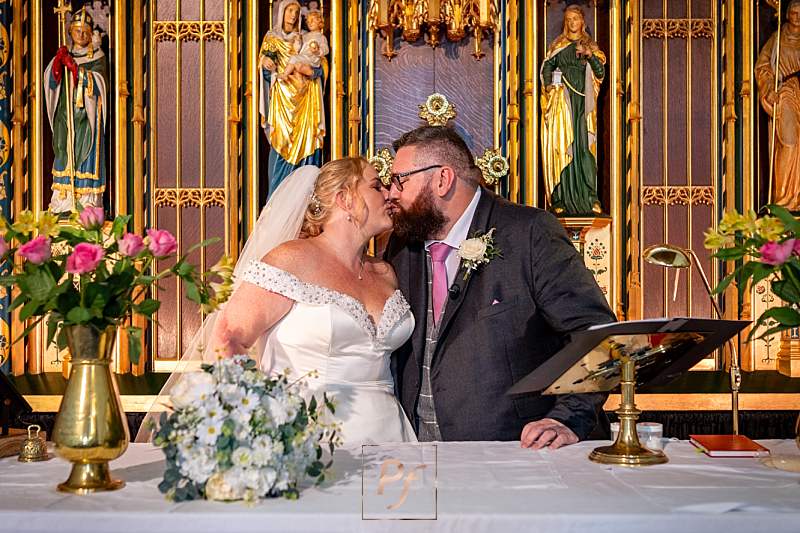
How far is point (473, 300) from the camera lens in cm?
336

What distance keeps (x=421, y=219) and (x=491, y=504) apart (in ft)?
5.98

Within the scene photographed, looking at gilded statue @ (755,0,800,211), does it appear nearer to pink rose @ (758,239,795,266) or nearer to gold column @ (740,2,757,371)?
gold column @ (740,2,757,371)

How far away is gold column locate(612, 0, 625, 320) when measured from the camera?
6961 mm

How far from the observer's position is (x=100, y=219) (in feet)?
6.81

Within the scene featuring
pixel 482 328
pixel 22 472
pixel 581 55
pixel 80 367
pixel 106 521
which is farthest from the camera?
pixel 581 55

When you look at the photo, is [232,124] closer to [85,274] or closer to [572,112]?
[572,112]

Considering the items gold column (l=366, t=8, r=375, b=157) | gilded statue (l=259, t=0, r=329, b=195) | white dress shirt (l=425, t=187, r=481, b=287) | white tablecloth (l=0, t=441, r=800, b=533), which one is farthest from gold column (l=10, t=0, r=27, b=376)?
white tablecloth (l=0, t=441, r=800, b=533)

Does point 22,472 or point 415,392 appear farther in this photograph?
point 415,392

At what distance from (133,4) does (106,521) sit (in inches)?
241

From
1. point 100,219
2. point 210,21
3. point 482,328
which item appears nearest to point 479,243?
point 482,328

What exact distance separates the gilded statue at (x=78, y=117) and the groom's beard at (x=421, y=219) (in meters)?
4.20

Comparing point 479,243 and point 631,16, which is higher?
point 631,16

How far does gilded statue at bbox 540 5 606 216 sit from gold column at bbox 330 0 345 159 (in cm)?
166

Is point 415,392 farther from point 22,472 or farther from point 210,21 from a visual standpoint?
point 210,21
